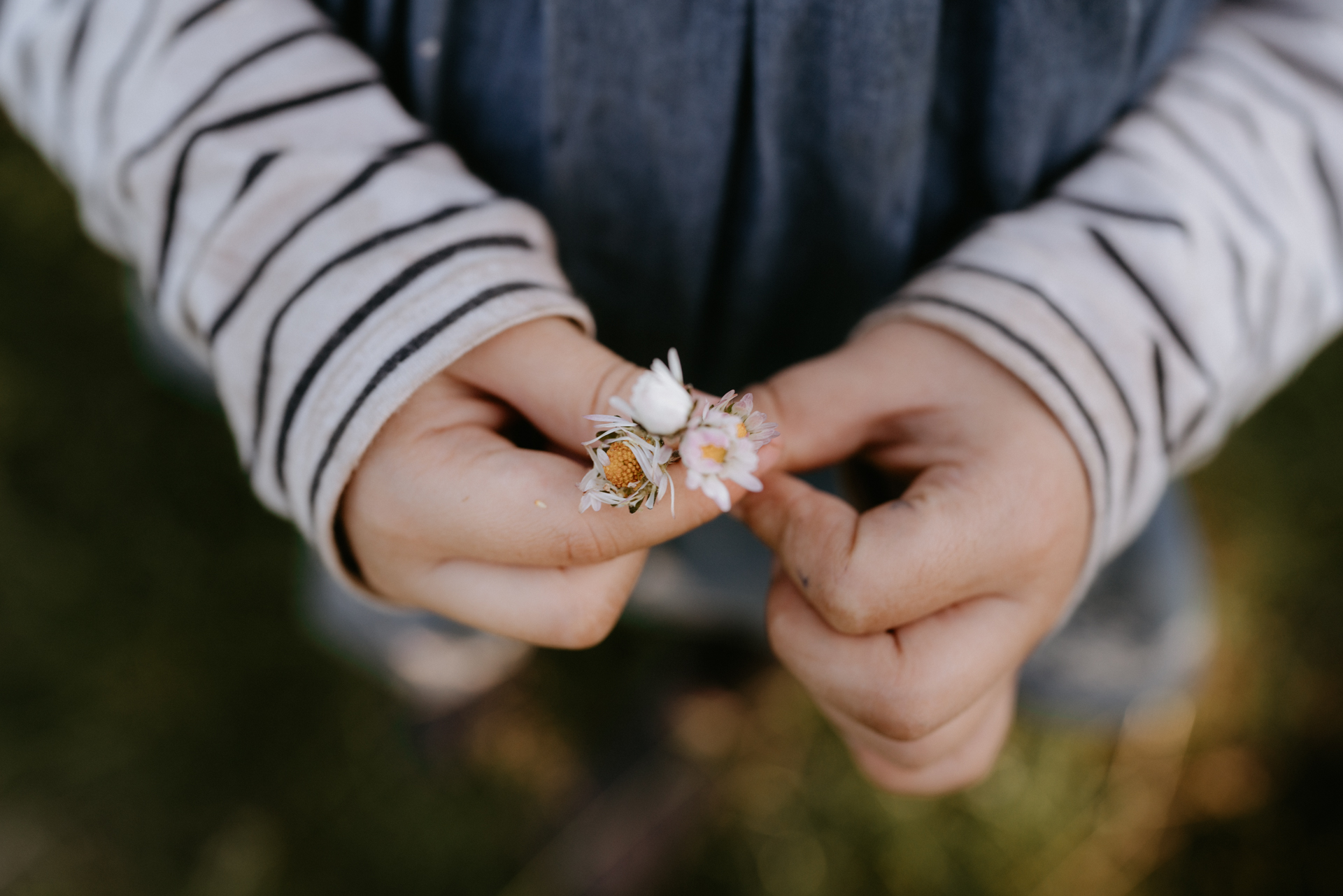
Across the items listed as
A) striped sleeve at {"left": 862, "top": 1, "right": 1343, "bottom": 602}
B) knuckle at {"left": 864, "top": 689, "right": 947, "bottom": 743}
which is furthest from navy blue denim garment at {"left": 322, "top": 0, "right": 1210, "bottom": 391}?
knuckle at {"left": 864, "top": 689, "right": 947, "bottom": 743}

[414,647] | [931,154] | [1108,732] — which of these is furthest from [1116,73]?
[1108,732]

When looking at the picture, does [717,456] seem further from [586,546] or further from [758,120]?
[758,120]

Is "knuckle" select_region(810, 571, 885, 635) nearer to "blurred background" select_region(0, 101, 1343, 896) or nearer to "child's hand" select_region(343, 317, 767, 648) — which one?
"child's hand" select_region(343, 317, 767, 648)

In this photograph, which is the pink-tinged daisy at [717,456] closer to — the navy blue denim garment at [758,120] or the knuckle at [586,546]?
the knuckle at [586,546]

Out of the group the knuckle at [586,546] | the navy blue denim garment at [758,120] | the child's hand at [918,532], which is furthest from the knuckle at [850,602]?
the navy blue denim garment at [758,120]

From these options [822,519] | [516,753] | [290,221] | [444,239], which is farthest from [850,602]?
[516,753]

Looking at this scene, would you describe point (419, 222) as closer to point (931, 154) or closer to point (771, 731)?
point (931, 154)
